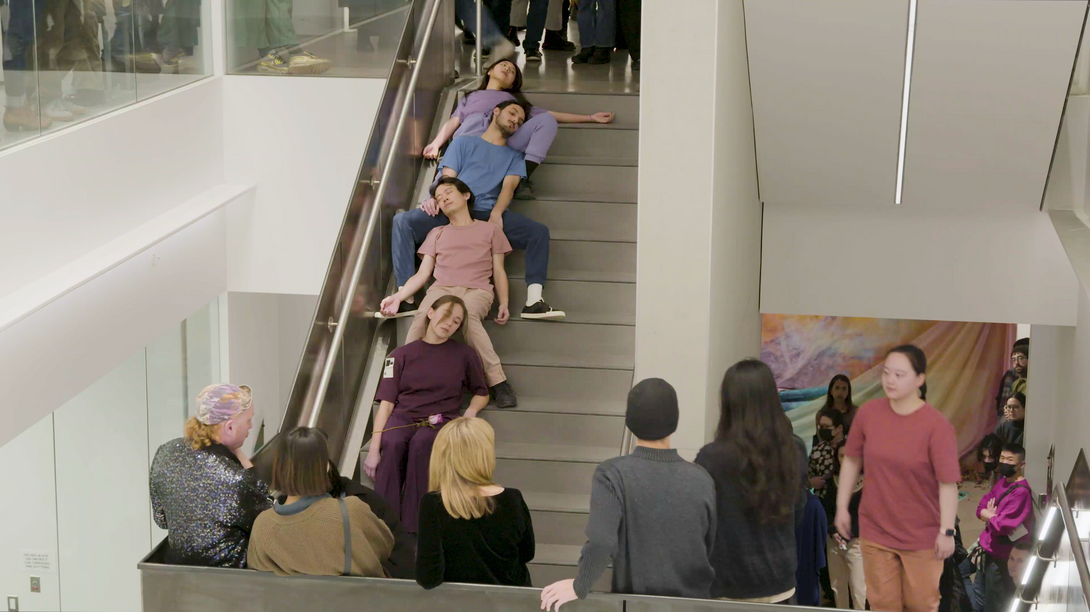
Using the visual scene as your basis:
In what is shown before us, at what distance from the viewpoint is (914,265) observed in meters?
7.75

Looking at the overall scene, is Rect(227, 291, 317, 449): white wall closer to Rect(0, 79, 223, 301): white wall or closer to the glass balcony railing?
Rect(0, 79, 223, 301): white wall

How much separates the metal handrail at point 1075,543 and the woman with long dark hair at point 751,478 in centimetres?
83

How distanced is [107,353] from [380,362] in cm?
191

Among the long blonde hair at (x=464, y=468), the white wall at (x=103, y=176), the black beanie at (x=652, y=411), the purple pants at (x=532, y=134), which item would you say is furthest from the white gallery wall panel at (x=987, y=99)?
the white wall at (x=103, y=176)

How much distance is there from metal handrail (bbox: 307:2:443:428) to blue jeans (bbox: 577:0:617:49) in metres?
2.19

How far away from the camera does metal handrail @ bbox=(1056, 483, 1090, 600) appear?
314cm

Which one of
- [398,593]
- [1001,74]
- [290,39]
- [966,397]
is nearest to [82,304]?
[290,39]

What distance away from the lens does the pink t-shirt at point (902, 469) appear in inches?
158

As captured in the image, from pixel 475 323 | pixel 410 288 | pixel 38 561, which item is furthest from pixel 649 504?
pixel 38 561

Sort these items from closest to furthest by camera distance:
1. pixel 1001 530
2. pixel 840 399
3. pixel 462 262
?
pixel 1001 530
pixel 462 262
pixel 840 399

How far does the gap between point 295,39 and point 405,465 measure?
4566mm

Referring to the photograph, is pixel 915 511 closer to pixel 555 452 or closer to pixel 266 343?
pixel 555 452

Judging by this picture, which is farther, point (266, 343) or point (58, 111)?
point (266, 343)

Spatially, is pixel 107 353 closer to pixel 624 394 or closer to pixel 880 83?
pixel 624 394
